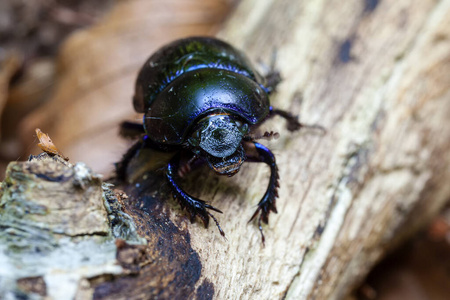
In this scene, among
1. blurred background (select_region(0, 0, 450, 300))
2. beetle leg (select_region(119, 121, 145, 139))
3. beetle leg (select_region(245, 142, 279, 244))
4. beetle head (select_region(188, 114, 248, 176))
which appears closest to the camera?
beetle head (select_region(188, 114, 248, 176))

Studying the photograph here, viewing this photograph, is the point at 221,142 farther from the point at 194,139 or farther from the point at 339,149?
the point at 339,149

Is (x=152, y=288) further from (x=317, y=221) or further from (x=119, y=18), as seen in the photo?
(x=119, y=18)

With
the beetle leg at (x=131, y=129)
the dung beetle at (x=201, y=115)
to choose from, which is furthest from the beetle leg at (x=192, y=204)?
the beetle leg at (x=131, y=129)

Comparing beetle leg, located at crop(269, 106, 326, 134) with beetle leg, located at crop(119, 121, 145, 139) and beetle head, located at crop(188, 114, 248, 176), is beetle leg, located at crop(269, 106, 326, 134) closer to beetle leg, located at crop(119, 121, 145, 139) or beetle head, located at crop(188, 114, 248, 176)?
beetle head, located at crop(188, 114, 248, 176)

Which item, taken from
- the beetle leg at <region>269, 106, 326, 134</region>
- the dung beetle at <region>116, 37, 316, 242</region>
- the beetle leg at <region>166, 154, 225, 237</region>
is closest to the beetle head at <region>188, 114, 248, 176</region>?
the dung beetle at <region>116, 37, 316, 242</region>

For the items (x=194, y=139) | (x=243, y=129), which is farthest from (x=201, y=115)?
(x=243, y=129)

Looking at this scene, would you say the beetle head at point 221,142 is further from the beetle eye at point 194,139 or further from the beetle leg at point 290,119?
the beetle leg at point 290,119

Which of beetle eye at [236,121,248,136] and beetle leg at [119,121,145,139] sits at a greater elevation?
beetle eye at [236,121,248,136]

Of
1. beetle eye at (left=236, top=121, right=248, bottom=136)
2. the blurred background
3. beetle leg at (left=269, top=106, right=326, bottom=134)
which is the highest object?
beetle leg at (left=269, top=106, right=326, bottom=134)
